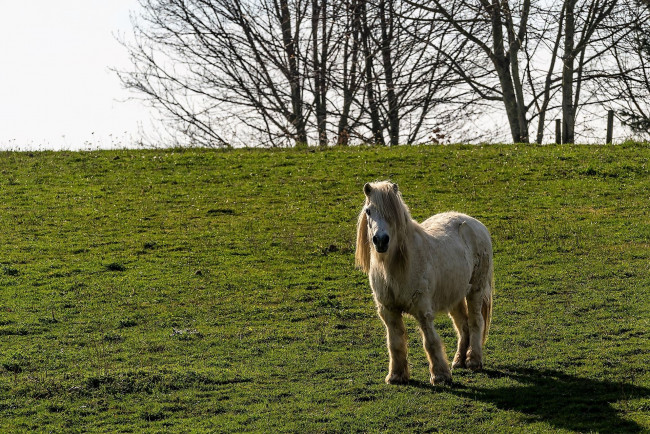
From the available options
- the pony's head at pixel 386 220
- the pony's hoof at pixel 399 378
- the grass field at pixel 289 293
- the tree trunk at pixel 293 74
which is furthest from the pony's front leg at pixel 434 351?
the tree trunk at pixel 293 74

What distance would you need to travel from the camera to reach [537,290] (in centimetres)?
1340

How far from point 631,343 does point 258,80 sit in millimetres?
25779

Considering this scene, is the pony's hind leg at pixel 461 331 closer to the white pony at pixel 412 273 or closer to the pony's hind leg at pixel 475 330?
the white pony at pixel 412 273

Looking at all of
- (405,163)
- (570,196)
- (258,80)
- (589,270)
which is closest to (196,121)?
(258,80)

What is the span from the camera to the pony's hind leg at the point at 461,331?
953 cm

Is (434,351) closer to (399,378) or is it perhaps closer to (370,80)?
(399,378)

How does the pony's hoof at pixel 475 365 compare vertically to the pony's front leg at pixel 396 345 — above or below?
below

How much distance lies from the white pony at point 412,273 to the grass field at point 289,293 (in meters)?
0.40

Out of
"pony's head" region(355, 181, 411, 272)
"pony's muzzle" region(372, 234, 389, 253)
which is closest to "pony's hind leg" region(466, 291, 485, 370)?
"pony's head" region(355, 181, 411, 272)

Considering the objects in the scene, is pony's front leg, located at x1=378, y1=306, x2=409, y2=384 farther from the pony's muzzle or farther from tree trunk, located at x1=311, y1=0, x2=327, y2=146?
tree trunk, located at x1=311, y1=0, x2=327, y2=146

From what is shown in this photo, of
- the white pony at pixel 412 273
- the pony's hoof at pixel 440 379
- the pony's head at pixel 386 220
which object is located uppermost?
the pony's head at pixel 386 220

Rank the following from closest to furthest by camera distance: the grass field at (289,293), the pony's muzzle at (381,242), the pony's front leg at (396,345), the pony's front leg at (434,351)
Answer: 1. the pony's muzzle at (381,242)
2. the grass field at (289,293)
3. the pony's front leg at (434,351)
4. the pony's front leg at (396,345)

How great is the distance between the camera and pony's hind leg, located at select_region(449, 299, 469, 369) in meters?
9.53

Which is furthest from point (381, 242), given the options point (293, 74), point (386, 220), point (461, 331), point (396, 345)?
point (293, 74)
